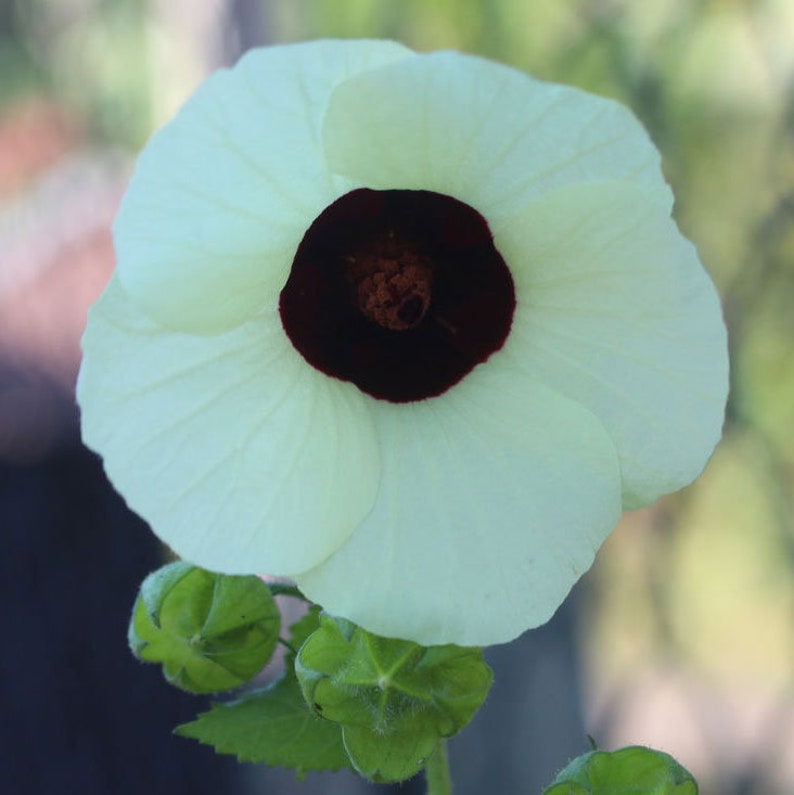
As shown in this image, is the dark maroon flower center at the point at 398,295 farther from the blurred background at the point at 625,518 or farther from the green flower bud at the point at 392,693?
the blurred background at the point at 625,518

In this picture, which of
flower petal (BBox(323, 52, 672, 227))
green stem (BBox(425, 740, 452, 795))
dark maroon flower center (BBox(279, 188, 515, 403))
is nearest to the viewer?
flower petal (BBox(323, 52, 672, 227))

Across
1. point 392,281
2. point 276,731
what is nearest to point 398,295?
point 392,281

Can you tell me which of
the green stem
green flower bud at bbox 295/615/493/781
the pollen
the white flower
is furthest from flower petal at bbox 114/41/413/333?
the green stem

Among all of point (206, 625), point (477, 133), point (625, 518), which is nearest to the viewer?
point (477, 133)

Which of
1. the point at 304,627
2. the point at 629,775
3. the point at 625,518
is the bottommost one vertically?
the point at 625,518

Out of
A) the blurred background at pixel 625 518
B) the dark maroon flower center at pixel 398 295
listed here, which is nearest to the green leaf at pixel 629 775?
the dark maroon flower center at pixel 398 295

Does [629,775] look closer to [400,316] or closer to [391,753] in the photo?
[391,753]

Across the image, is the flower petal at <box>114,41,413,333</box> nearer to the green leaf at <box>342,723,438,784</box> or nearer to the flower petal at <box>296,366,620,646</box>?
the flower petal at <box>296,366,620,646</box>
